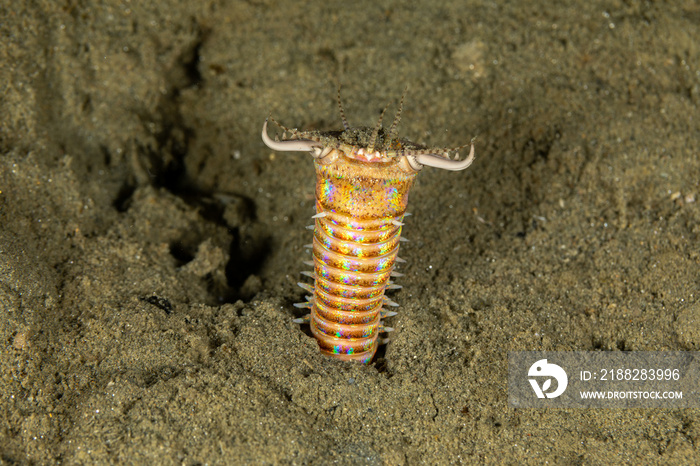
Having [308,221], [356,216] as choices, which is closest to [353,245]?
[356,216]

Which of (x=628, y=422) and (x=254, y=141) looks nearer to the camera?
(x=628, y=422)

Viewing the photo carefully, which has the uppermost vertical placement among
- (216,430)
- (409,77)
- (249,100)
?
(409,77)

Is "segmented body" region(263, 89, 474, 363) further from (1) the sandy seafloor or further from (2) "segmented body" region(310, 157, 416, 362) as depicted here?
(1) the sandy seafloor

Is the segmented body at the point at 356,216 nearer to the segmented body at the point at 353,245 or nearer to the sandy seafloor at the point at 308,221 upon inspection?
the segmented body at the point at 353,245

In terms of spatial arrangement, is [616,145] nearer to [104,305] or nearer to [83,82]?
[104,305]

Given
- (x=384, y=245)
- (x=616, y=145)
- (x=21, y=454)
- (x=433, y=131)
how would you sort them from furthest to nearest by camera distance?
(x=433, y=131), (x=616, y=145), (x=384, y=245), (x=21, y=454)

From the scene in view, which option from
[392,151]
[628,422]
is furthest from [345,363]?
[628,422]
